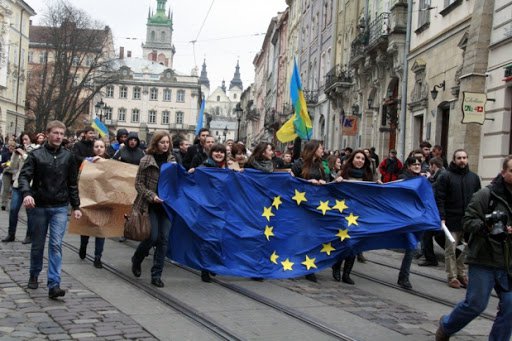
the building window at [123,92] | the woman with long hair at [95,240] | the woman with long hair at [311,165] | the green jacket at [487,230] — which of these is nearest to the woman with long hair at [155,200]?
the woman with long hair at [95,240]

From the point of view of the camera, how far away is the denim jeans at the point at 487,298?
5770 mm

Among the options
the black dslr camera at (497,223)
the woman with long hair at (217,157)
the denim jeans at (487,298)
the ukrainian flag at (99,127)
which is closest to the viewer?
the black dslr camera at (497,223)

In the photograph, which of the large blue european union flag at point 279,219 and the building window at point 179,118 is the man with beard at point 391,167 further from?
the building window at point 179,118

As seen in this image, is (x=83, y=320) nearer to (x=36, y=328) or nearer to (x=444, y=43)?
(x=36, y=328)

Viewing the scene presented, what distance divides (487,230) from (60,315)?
4038 mm

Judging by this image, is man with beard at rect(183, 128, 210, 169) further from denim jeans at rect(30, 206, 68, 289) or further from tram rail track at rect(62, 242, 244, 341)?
denim jeans at rect(30, 206, 68, 289)

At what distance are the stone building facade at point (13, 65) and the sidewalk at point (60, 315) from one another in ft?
178

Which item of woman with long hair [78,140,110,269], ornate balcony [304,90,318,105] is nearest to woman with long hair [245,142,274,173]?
woman with long hair [78,140,110,269]

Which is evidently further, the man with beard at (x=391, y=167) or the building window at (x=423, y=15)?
the building window at (x=423, y=15)

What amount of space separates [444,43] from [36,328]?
1763 centimetres

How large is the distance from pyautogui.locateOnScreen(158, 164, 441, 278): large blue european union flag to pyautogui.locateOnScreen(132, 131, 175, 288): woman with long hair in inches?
6.0

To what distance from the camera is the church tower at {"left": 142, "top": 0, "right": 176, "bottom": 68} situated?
184875mm

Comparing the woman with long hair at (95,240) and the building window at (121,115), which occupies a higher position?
the building window at (121,115)

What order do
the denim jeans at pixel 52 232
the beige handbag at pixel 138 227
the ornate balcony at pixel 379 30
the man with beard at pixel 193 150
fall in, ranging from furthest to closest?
the ornate balcony at pixel 379 30 < the man with beard at pixel 193 150 < the beige handbag at pixel 138 227 < the denim jeans at pixel 52 232
